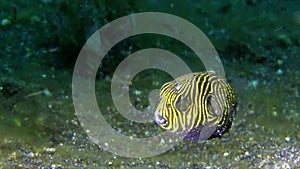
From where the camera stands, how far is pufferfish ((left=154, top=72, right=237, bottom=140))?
3318 millimetres

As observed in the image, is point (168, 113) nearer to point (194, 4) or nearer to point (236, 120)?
point (236, 120)

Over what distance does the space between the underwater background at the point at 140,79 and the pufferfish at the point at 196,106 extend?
786 millimetres

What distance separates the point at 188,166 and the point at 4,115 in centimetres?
192

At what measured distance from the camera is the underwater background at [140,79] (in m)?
4.14

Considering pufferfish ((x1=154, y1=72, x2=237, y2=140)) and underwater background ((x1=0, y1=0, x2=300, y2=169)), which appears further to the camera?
underwater background ((x1=0, y1=0, x2=300, y2=169))

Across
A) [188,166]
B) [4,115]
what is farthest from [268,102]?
[4,115]

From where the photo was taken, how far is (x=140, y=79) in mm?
5570

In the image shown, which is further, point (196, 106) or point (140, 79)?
point (140, 79)

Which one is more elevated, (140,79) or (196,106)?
(140,79)

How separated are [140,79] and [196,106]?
226 centimetres

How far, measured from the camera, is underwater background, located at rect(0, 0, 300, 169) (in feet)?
13.6

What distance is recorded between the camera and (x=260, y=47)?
6.40 metres

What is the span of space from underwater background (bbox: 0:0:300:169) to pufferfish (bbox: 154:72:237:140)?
79 centimetres

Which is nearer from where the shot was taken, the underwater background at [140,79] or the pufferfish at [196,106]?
the pufferfish at [196,106]
